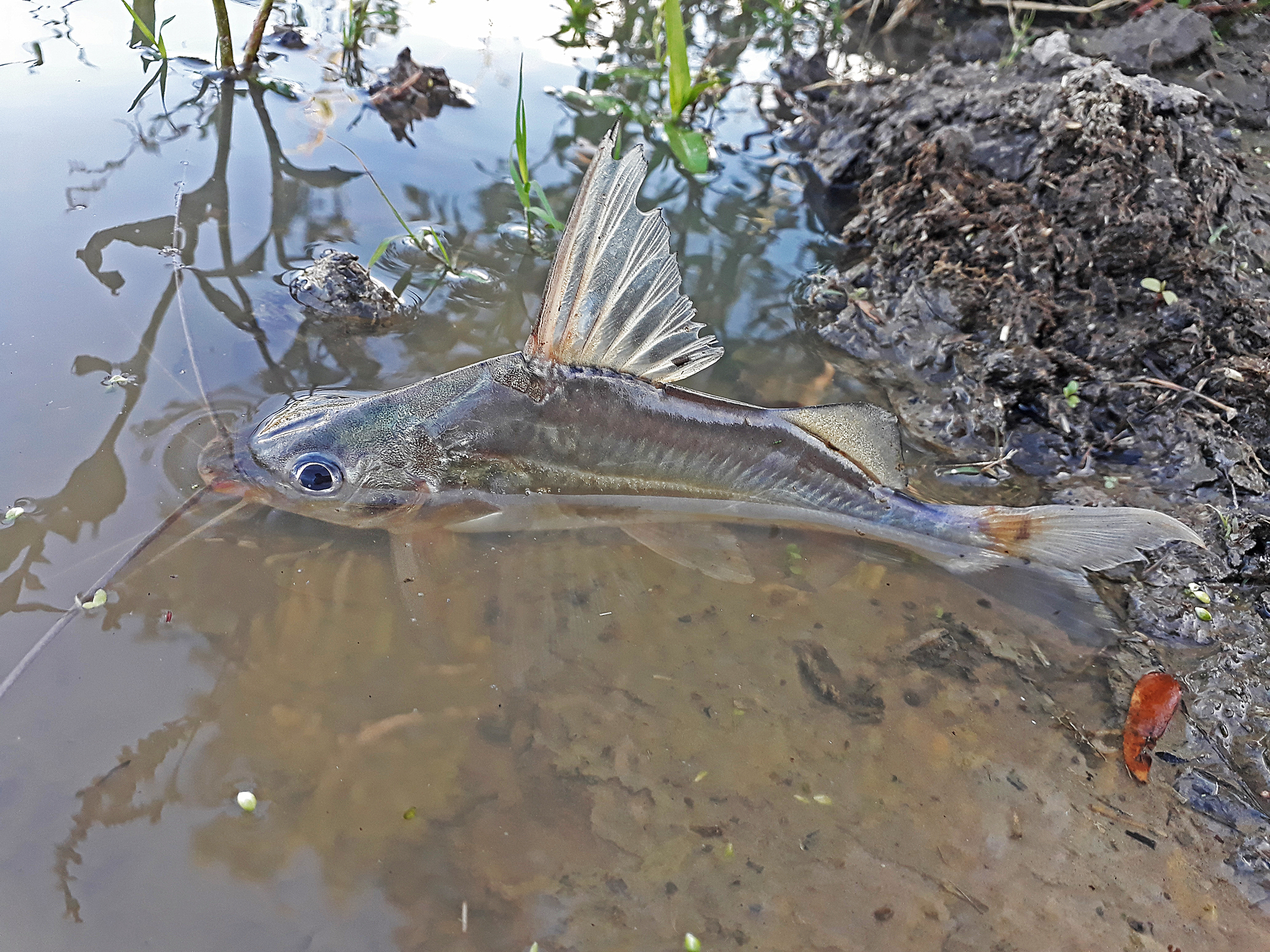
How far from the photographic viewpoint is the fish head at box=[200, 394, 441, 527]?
2.90 meters

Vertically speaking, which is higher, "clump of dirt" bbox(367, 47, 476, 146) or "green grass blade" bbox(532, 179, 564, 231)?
"clump of dirt" bbox(367, 47, 476, 146)

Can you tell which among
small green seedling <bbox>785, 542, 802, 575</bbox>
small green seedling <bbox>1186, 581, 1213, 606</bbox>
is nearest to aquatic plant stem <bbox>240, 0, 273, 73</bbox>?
A: small green seedling <bbox>785, 542, 802, 575</bbox>

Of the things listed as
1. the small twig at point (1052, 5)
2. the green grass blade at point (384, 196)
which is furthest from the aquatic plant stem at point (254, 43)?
the small twig at point (1052, 5)

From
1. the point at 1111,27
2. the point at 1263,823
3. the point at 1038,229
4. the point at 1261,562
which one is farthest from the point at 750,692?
the point at 1111,27

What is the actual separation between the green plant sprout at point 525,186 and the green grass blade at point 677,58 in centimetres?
87

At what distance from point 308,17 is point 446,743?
5.84m

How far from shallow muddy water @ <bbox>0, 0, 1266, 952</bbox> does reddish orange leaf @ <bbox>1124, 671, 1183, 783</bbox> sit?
0.07 metres

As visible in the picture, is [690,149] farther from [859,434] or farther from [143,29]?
[143,29]

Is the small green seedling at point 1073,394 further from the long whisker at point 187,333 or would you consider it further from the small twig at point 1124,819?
the long whisker at point 187,333

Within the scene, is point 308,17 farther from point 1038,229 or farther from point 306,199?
point 1038,229

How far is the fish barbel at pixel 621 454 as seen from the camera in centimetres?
282

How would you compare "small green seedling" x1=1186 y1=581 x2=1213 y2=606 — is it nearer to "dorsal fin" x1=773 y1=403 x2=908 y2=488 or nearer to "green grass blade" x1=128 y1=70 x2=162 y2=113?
"dorsal fin" x1=773 y1=403 x2=908 y2=488

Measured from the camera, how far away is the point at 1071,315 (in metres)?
3.92

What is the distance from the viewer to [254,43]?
16.7 ft
